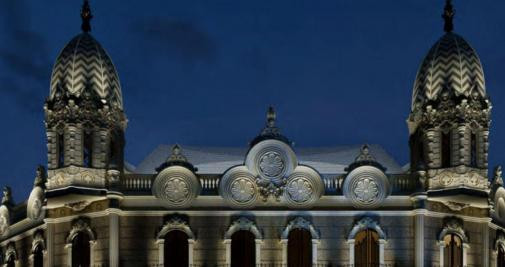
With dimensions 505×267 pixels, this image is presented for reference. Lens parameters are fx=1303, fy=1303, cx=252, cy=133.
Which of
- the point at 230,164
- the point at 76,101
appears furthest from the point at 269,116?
the point at 76,101

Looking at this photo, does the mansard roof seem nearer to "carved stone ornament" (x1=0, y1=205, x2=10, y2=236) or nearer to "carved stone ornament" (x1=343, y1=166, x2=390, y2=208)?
"carved stone ornament" (x1=343, y1=166, x2=390, y2=208)

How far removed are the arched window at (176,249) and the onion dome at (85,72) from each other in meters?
7.47

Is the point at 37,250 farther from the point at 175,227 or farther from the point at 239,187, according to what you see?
the point at 239,187

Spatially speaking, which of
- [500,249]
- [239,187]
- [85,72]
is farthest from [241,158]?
[500,249]

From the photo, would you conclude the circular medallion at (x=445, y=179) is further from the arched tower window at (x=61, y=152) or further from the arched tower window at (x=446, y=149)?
the arched tower window at (x=61, y=152)

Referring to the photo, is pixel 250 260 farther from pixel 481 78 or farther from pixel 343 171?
pixel 481 78

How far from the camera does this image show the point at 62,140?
64438 mm

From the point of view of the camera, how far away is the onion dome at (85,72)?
64.6 m

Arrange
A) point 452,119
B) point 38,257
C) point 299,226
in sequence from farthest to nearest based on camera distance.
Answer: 1. point 38,257
2. point 452,119
3. point 299,226

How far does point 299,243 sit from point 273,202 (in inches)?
92.7

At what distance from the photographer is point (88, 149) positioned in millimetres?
64375

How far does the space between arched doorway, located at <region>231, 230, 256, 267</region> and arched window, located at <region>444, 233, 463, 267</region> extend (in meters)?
9.32

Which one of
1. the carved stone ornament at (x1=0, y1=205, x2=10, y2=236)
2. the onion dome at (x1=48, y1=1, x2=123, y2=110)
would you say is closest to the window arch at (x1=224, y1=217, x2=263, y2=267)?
the onion dome at (x1=48, y1=1, x2=123, y2=110)

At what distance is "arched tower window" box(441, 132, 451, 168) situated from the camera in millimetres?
63719
